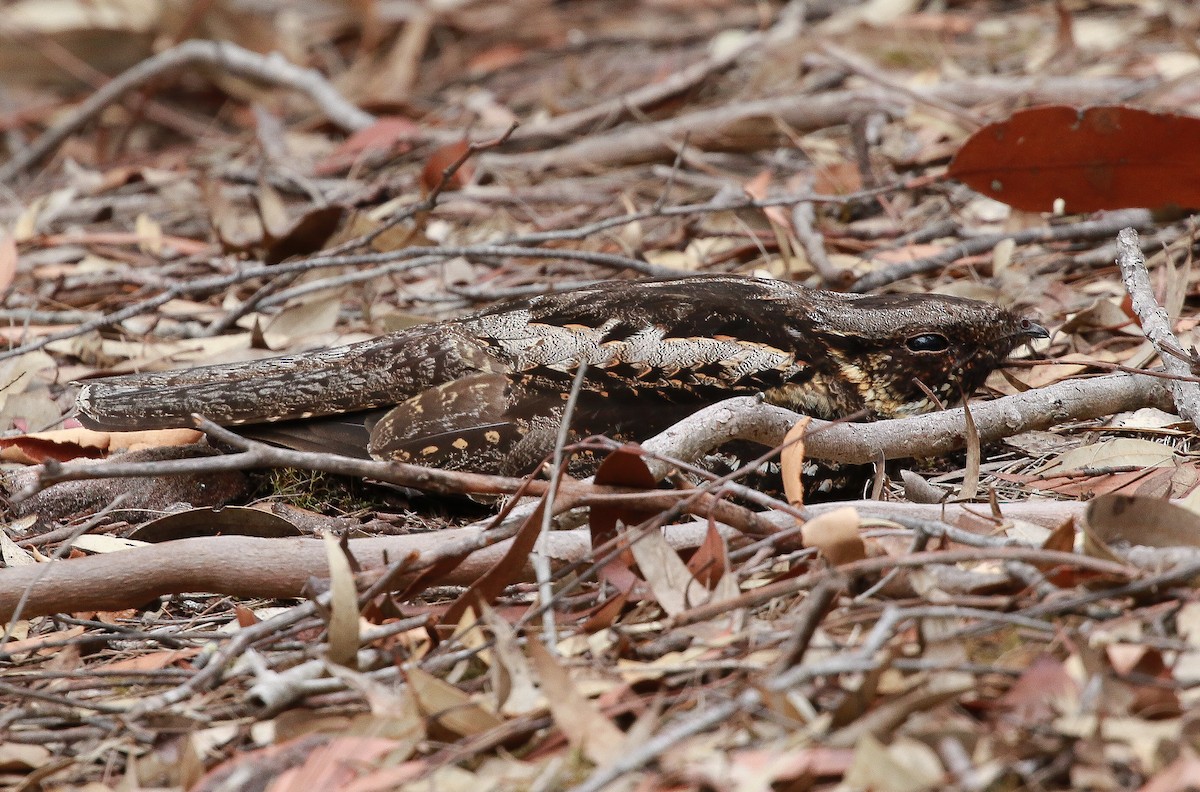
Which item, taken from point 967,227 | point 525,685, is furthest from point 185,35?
point 525,685

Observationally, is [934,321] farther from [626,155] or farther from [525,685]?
[626,155]

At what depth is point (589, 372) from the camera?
8.68 feet

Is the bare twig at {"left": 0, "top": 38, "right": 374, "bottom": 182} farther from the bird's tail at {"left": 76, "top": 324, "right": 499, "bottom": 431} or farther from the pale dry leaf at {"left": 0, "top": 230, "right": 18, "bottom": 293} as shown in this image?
the bird's tail at {"left": 76, "top": 324, "right": 499, "bottom": 431}

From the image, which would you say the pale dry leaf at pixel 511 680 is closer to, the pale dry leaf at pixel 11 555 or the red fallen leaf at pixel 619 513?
the red fallen leaf at pixel 619 513

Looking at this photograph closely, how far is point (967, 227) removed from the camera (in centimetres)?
376

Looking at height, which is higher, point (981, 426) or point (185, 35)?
point (185, 35)

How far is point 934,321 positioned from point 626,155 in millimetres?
2155

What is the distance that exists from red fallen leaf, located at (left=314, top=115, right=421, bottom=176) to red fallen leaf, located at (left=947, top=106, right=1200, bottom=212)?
2477mm

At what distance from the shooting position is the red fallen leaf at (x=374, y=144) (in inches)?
193

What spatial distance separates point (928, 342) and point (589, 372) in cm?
81

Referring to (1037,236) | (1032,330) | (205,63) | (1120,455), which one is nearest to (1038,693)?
(1120,455)

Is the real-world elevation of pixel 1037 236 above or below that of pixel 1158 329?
below

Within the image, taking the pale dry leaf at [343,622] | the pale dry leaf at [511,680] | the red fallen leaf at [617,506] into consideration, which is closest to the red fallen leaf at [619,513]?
the red fallen leaf at [617,506]

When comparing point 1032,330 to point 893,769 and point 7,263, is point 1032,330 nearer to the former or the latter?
point 893,769
